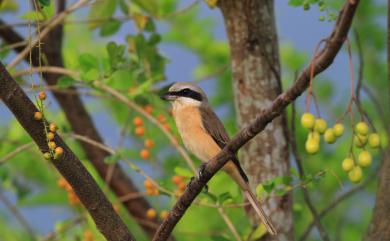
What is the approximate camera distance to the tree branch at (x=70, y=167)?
8.09 feet

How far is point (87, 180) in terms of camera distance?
267 cm

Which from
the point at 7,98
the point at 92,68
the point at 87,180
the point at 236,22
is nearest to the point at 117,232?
the point at 87,180

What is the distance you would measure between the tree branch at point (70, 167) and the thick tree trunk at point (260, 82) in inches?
48.2

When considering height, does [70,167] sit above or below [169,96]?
above

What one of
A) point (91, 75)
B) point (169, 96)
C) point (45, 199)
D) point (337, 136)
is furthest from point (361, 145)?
point (45, 199)

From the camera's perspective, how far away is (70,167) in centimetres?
261

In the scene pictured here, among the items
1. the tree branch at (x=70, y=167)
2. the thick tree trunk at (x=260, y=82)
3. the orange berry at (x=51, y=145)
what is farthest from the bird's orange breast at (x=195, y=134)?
the orange berry at (x=51, y=145)

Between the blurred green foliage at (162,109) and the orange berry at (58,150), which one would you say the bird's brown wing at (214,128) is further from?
the orange berry at (58,150)

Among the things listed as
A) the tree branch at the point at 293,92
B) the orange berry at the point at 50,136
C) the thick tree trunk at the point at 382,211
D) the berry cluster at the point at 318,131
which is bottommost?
the thick tree trunk at the point at 382,211

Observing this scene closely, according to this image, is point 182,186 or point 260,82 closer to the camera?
point 260,82

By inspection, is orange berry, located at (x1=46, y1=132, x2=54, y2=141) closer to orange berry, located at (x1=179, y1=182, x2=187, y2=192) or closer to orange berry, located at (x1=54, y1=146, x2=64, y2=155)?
orange berry, located at (x1=54, y1=146, x2=64, y2=155)

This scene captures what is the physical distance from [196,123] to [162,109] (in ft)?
1.38

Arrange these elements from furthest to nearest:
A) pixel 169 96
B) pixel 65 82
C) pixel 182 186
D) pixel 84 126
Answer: pixel 84 126 < pixel 169 96 < pixel 182 186 < pixel 65 82

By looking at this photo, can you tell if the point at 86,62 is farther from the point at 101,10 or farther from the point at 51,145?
the point at 51,145
